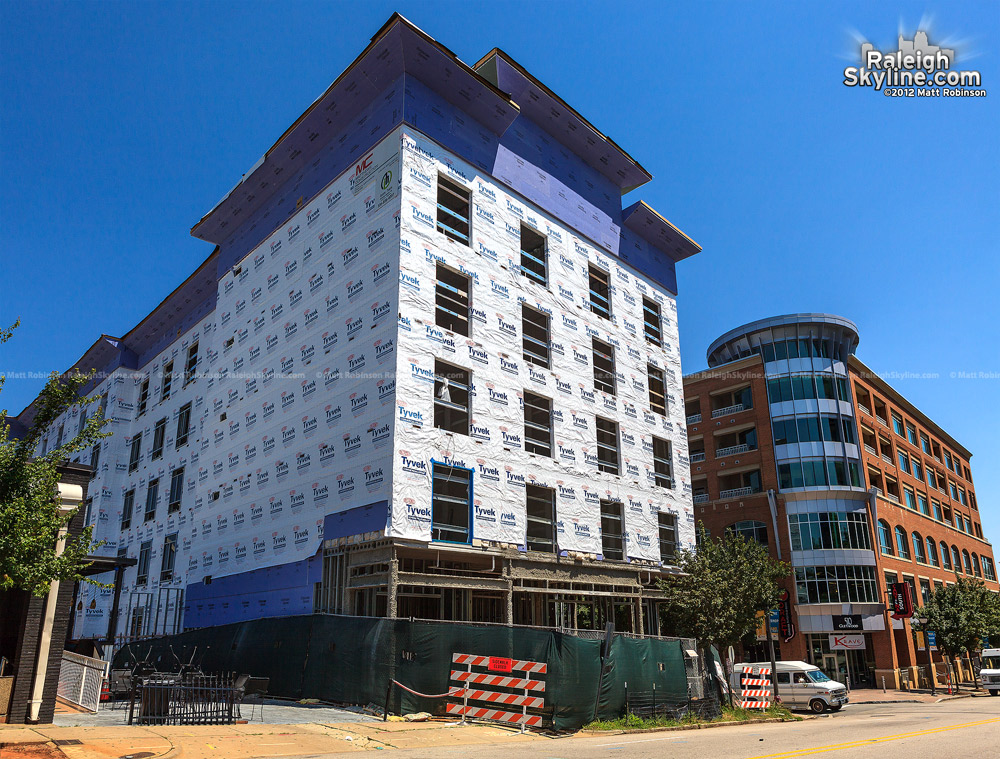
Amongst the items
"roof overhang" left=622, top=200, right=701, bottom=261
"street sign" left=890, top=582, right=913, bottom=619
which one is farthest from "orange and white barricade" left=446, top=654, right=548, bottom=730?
"street sign" left=890, top=582, right=913, bottom=619

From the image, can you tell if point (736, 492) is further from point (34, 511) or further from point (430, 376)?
point (34, 511)

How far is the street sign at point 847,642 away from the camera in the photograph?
4943 cm

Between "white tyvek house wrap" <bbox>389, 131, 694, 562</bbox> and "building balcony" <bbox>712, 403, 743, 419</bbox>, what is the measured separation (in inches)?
805

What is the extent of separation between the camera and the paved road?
45.8ft

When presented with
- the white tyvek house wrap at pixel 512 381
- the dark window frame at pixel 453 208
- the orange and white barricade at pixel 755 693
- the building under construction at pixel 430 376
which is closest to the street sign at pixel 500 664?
the building under construction at pixel 430 376

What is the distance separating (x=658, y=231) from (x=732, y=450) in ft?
77.3

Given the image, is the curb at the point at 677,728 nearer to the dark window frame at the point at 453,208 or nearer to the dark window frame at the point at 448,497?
the dark window frame at the point at 448,497

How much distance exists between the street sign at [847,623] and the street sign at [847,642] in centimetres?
48

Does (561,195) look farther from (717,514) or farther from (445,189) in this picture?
(717,514)

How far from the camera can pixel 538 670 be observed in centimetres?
1939

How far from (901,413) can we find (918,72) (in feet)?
165

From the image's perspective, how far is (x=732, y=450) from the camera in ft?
193

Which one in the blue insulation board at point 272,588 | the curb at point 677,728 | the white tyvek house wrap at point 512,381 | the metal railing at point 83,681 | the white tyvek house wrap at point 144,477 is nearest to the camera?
the curb at point 677,728

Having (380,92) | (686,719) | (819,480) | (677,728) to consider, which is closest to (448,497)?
(686,719)
